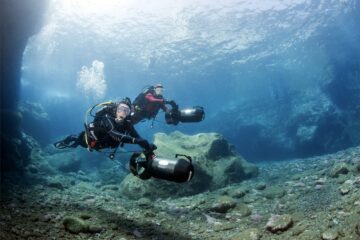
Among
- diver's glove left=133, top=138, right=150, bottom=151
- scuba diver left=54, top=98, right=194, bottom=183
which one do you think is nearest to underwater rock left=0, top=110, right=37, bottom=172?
scuba diver left=54, top=98, right=194, bottom=183

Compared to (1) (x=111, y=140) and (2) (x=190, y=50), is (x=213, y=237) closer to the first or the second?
(1) (x=111, y=140)

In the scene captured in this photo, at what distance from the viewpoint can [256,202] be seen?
8484 millimetres

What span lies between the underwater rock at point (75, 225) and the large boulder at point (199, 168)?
3829 mm

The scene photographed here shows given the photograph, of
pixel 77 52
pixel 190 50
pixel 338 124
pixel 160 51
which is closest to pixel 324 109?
pixel 338 124

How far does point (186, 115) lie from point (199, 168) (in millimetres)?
3419

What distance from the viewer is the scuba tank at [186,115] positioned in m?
8.23

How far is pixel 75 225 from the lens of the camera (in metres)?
5.78

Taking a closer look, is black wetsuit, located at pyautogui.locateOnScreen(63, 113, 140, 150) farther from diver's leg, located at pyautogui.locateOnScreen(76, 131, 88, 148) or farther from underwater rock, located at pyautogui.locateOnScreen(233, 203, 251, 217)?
underwater rock, located at pyautogui.locateOnScreen(233, 203, 251, 217)

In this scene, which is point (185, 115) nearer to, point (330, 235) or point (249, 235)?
point (249, 235)

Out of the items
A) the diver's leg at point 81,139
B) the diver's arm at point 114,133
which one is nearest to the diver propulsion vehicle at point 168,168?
the diver's arm at point 114,133

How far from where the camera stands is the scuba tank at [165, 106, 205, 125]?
324 inches

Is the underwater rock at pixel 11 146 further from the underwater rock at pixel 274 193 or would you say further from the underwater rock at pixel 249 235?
the underwater rock at pixel 274 193

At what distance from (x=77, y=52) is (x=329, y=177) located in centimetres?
3117

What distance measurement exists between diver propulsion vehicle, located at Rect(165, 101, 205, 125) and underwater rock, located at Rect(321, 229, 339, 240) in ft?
13.6
